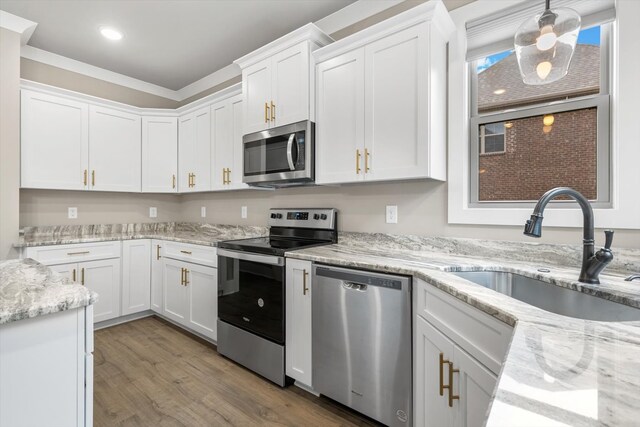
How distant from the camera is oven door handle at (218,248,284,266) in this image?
2055 mm

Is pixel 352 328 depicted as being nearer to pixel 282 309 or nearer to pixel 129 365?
pixel 282 309

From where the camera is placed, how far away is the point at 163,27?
2.67 m

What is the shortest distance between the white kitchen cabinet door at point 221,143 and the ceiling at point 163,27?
0.58 meters

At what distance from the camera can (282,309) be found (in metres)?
2.04

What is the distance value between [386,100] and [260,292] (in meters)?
1.52

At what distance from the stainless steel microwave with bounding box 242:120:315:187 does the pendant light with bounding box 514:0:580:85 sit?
1.36 metres

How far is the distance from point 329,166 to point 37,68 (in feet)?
10.4

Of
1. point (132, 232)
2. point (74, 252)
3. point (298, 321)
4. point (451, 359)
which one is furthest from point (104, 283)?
point (451, 359)

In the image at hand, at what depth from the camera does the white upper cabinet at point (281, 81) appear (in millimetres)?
2234

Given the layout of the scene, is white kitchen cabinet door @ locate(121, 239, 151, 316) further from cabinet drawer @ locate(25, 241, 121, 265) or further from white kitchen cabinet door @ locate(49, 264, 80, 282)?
white kitchen cabinet door @ locate(49, 264, 80, 282)

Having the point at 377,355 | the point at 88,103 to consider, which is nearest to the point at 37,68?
the point at 88,103

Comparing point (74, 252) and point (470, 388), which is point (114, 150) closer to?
point (74, 252)

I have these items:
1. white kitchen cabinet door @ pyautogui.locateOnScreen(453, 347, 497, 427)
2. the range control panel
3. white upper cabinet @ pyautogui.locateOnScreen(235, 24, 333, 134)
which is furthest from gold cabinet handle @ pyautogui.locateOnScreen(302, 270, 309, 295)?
white upper cabinet @ pyautogui.locateOnScreen(235, 24, 333, 134)

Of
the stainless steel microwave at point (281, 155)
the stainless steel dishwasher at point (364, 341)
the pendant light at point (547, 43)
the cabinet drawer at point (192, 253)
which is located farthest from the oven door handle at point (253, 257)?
the pendant light at point (547, 43)
